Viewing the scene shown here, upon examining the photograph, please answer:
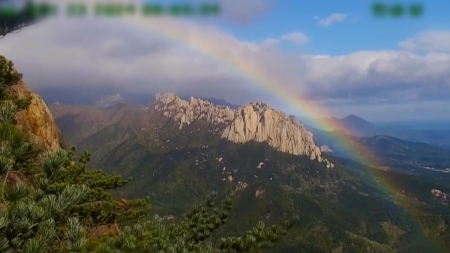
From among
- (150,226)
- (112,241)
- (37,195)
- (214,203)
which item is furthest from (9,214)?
(214,203)

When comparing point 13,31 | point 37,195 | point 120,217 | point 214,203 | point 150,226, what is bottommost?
point 120,217

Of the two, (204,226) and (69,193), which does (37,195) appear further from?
(204,226)

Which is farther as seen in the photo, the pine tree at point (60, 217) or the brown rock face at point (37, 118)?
the brown rock face at point (37, 118)

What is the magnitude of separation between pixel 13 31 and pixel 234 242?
28836 mm

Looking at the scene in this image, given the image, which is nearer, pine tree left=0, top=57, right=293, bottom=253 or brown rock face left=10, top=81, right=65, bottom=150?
pine tree left=0, top=57, right=293, bottom=253

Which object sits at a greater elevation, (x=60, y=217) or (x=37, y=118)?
(x=60, y=217)

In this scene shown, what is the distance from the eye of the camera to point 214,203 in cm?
2655

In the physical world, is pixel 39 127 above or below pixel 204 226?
above

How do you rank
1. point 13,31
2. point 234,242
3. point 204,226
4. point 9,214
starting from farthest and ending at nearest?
point 13,31 < point 204,226 < point 234,242 < point 9,214

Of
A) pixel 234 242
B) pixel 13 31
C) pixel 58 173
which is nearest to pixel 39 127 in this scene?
pixel 13 31

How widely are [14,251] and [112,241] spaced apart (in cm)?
483

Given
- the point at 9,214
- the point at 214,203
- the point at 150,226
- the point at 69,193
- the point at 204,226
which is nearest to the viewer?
the point at 9,214

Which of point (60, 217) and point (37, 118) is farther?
point (37, 118)

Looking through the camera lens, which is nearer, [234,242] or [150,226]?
[150,226]
